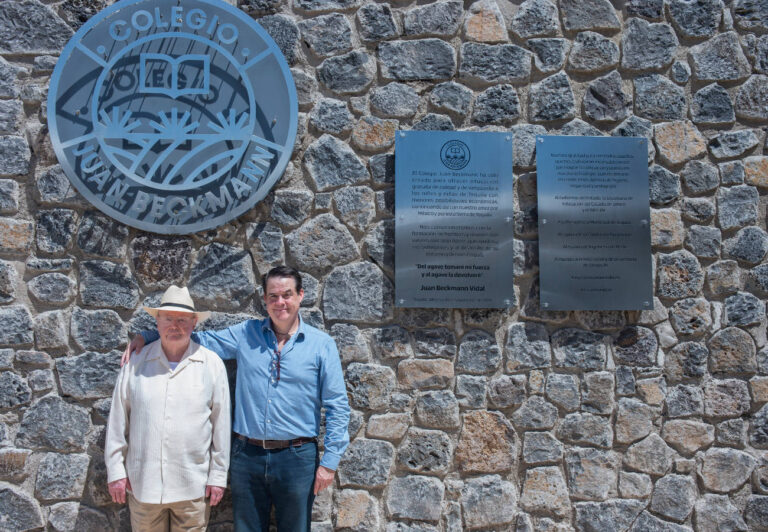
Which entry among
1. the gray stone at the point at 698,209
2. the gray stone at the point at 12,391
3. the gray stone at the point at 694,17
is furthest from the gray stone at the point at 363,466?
the gray stone at the point at 694,17

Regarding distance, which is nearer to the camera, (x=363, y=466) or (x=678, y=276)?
(x=363, y=466)

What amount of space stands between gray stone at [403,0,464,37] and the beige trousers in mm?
2660

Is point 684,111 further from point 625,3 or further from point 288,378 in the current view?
point 288,378

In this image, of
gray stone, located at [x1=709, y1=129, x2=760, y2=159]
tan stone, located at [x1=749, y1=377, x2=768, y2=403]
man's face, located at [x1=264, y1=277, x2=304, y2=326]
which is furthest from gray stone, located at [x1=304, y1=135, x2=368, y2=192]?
tan stone, located at [x1=749, y1=377, x2=768, y2=403]

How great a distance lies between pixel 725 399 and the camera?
10.7 feet

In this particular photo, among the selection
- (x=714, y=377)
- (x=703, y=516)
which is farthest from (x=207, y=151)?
(x=703, y=516)

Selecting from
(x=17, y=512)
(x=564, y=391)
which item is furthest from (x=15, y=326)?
(x=564, y=391)

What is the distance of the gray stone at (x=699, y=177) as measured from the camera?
3369 mm

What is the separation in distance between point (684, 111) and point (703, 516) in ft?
7.32

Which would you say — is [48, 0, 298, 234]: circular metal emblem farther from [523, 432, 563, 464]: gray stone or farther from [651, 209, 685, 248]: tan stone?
[651, 209, 685, 248]: tan stone

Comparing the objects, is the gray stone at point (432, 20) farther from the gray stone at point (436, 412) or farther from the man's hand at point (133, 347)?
the man's hand at point (133, 347)

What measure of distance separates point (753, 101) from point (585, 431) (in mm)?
2102

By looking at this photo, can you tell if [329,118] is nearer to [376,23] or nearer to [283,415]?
[376,23]

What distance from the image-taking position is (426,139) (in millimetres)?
3277
